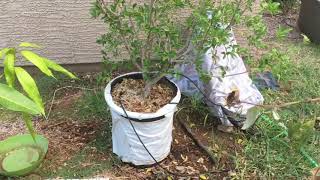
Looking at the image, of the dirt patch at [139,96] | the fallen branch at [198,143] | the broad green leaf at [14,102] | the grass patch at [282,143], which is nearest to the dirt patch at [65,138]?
the dirt patch at [139,96]

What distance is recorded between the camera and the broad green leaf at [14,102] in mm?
1350

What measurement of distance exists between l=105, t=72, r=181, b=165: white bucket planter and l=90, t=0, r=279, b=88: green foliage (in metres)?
0.26

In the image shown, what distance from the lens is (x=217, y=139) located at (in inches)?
124

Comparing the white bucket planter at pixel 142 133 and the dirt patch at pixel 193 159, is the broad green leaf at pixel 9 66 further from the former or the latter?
the dirt patch at pixel 193 159

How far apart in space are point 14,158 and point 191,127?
1304 mm

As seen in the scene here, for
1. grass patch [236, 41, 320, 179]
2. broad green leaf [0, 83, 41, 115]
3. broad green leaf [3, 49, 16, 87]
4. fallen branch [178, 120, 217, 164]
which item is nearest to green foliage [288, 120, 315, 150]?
grass patch [236, 41, 320, 179]

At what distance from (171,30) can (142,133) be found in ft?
2.22

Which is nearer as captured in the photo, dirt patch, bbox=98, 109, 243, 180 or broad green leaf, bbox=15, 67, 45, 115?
broad green leaf, bbox=15, 67, 45, 115

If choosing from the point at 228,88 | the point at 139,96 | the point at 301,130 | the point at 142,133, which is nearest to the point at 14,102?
the point at 301,130

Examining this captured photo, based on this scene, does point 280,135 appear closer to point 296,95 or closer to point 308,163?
point 308,163

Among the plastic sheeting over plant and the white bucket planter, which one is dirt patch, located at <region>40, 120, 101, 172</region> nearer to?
the white bucket planter

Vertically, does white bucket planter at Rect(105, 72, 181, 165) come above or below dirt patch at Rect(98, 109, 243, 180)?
above

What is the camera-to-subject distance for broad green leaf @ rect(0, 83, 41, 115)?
4.43 feet

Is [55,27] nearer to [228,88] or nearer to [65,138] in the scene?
[65,138]
